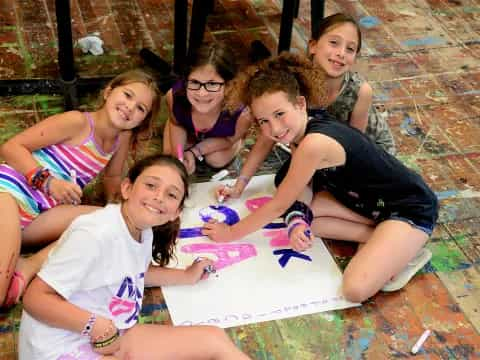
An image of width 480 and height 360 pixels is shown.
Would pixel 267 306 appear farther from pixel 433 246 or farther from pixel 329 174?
pixel 433 246

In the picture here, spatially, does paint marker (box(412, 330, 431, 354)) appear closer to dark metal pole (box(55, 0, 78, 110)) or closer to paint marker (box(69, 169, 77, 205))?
paint marker (box(69, 169, 77, 205))

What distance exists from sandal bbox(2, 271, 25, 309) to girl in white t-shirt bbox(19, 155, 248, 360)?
26 cm

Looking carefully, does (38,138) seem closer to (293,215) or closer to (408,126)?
(293,215)

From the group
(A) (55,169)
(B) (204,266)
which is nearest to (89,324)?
(B) (204,266)

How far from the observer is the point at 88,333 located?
1.37 metres

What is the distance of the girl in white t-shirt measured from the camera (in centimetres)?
135

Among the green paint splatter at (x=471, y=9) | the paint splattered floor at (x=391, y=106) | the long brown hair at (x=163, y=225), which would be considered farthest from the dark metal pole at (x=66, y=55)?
the green paint splatter at (x=471, y=9)

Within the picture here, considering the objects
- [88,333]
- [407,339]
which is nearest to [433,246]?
[407,339]

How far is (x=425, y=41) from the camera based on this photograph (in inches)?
116

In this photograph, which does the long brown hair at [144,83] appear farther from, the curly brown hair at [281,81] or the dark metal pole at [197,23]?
the dark metal pole at [197,23]

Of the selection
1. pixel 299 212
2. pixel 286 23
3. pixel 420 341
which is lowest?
pixel 420 341

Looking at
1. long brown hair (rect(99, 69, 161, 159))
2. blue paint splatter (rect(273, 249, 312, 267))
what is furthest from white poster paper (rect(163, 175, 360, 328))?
long brown hair (rect(99, 69, 161, 159))

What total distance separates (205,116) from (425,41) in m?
1.27

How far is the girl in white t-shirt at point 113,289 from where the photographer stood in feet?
4.43
